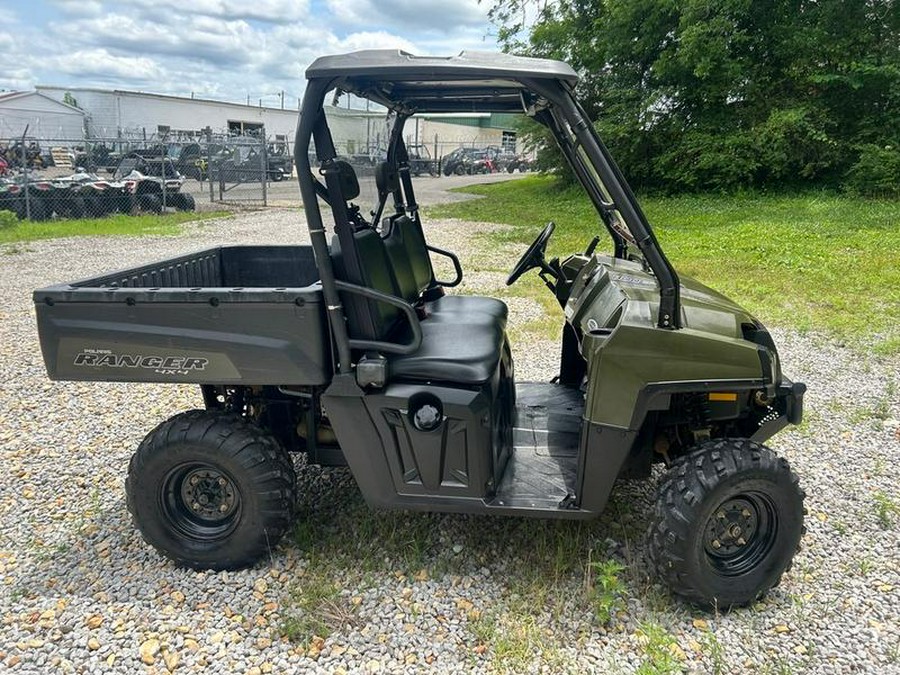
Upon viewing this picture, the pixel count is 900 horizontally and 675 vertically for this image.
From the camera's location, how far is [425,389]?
2.68 meters

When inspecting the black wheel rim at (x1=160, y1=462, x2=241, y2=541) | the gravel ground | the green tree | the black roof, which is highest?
the green tree

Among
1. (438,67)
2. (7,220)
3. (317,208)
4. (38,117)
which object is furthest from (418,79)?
(38,117)

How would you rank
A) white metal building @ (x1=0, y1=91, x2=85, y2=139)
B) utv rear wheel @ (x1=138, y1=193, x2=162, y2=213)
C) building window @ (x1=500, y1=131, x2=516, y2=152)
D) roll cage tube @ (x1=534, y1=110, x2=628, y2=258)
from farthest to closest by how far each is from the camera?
1. building window @ (x1=500, y1=131, x2=516, y2=152)
2. white metal building @ (x1=0, y1=91, x2=85, y2=139)
3. utv rear wheel @ (x1=138, y1=193, x2=162, y2=213)
4. roll cage tube @ (x1=534, y1=110, x2=628, y2=258)

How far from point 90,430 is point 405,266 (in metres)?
2.41

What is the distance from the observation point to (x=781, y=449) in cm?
412

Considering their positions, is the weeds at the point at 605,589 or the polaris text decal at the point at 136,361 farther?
the polaris text decal at the point at 136,361

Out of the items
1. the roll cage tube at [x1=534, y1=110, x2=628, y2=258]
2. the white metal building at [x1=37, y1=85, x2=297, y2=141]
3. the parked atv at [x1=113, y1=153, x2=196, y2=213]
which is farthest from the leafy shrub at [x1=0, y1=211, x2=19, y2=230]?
the white metal building at [x1=37, y1=85, x2=297, y2=141]

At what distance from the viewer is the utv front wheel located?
2.55 m

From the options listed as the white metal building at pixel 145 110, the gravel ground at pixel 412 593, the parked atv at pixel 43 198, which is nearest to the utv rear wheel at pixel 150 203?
the parked atv at pixel 43 198

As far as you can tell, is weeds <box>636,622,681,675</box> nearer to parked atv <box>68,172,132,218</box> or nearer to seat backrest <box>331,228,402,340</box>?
seat backrest <box>331,228,402,340</box>

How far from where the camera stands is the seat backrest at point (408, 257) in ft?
11.1

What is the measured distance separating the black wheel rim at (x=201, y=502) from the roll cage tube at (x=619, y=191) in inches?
73.4

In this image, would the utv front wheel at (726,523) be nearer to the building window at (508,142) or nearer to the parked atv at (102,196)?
the parked atv at (102,196)

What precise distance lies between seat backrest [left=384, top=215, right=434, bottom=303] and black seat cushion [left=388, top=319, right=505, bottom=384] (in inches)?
14.0
